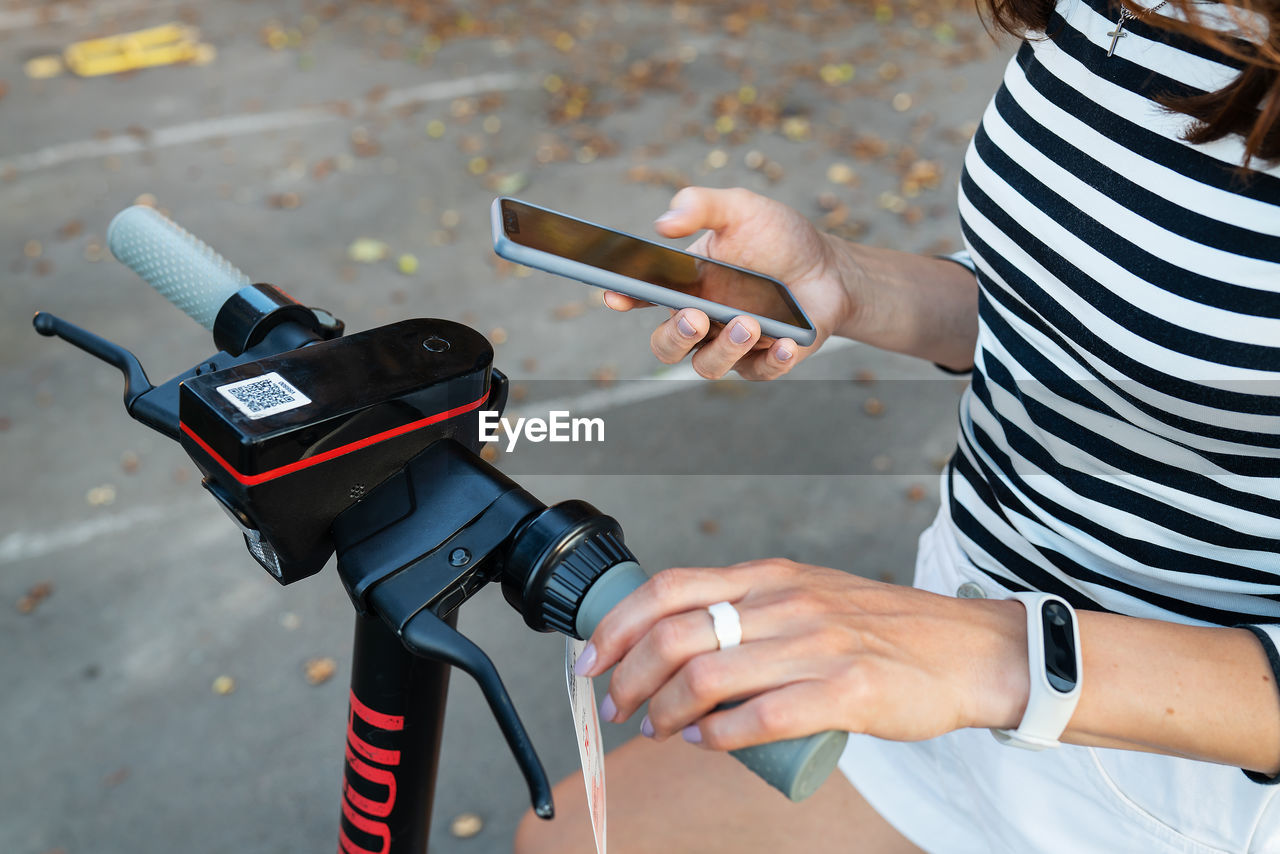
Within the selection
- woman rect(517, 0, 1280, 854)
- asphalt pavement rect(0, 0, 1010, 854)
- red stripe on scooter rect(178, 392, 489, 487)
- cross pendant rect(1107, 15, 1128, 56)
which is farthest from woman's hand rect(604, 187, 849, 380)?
asphalt pavement rect(0, 0, 1010, 854)

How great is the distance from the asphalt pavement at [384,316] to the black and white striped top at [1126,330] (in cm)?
187

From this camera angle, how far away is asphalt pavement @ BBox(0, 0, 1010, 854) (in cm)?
271

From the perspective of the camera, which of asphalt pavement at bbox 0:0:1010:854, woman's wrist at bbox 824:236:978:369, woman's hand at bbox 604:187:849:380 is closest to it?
woman's hand at bbox 604:187:849:380

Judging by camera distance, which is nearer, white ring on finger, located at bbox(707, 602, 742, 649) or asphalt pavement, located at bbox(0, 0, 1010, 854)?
white ring on finger, located at bbox(707, 602, 742, 649)

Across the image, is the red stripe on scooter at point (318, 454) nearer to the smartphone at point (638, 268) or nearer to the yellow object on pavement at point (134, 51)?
the smartphone at point (638, 268)

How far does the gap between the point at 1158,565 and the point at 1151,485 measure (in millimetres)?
96

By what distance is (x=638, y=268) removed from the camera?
1084mm

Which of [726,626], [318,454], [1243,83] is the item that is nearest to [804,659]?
[726,626]

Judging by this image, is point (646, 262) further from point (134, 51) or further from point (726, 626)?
point (134, 51)

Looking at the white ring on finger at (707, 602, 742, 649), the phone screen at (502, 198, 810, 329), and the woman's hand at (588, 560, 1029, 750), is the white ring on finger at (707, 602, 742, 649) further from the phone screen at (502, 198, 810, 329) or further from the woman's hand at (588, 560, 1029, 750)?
the phone screen at (502, 198, 810, 329)

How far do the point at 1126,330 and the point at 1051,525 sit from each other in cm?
29

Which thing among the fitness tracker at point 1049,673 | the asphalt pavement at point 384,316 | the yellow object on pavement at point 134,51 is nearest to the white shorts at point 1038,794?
the fitness tracker at point 1049,673

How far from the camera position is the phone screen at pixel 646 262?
40.9 inches

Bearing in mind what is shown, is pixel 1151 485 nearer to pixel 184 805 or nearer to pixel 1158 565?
pixel 1158 565
